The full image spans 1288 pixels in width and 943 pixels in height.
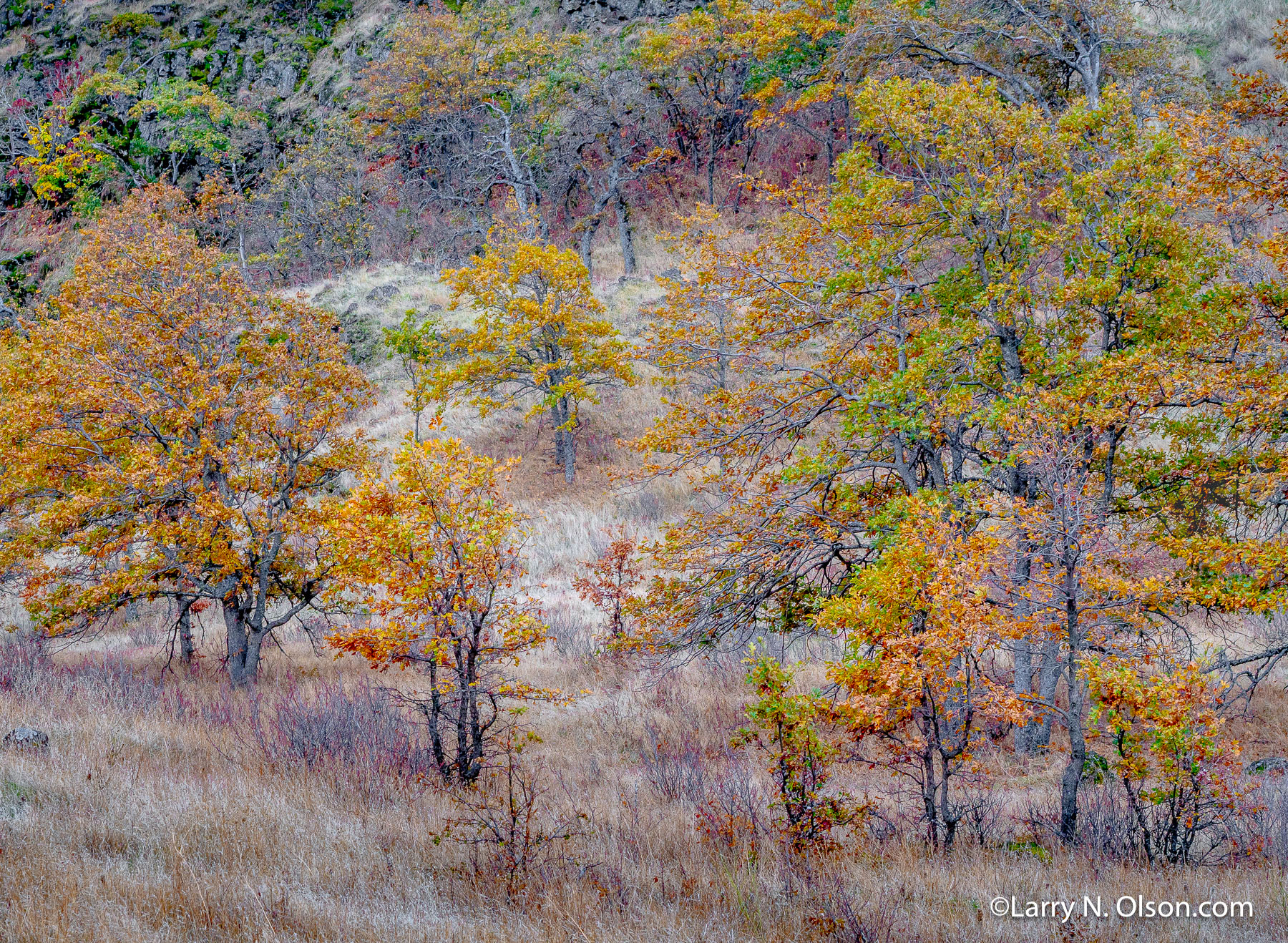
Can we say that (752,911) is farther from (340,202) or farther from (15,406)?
(340,202)

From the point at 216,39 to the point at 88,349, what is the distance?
5880 cm

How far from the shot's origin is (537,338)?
73.0 ft

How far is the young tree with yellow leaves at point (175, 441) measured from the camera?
10.2 metres

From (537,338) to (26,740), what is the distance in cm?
1624

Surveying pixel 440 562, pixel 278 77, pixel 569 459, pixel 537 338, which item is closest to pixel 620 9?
pixel 278 77

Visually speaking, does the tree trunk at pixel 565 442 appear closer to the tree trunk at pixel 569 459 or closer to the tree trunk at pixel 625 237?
the tree trunk at pixel 569 459

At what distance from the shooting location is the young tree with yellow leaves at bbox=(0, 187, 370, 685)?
10.2 meters

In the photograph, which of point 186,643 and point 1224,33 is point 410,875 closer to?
point 186,643

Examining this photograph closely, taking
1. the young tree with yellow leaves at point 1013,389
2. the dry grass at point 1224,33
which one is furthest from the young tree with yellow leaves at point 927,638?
the dry grass at point 1224,33

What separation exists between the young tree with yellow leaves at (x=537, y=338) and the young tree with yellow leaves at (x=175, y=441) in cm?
956

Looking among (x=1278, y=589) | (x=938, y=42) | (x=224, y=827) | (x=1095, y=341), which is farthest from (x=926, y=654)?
(x=938, y=42)

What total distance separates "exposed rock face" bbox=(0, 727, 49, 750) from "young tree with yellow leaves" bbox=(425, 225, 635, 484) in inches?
557

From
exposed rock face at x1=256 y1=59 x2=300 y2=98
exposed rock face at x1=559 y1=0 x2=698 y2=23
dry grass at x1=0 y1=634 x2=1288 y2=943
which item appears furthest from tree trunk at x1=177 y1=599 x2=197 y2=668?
exposed rock face at x1=256 y1=59 x2=300 y2=98

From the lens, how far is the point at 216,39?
55781 millimetres
